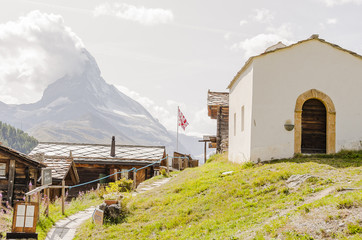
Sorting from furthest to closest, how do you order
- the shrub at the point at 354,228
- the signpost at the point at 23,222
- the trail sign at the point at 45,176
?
the trail sign at the point at 45,176 → the signpost at the point at 23,222 → the shrub at the point at 354,228

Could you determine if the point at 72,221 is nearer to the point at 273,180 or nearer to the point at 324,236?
the point at 273,180

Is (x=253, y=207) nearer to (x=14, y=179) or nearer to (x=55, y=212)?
(x=55, y=212)

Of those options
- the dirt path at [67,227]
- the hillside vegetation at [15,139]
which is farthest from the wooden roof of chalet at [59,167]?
the hillside vegetation at [15,139]

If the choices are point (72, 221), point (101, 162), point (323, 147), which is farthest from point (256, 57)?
point (101, 162)

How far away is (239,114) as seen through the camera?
17.6m

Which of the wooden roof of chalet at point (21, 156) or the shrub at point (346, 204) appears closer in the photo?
the shrub at point (346, 204)

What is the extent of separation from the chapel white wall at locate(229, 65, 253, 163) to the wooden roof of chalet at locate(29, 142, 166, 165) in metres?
11.2

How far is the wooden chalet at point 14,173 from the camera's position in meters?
17.0

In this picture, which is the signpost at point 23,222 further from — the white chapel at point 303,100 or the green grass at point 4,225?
the white chapel at point 303,100

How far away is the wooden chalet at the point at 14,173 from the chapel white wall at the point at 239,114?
992 cm

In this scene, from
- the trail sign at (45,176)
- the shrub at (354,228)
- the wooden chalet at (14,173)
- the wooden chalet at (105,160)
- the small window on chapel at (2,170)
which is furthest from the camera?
the wooden chalet at (105,160)

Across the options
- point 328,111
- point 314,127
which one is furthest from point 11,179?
point 328,111

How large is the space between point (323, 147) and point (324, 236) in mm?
10698

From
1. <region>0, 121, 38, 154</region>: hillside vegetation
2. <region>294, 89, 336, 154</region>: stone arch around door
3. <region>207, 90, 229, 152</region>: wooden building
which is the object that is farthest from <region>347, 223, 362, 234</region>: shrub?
<region>0, 121, 38, 154</region>: hillside vegetation
